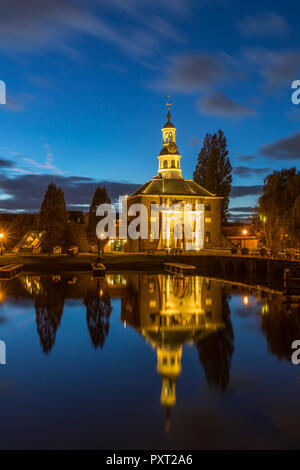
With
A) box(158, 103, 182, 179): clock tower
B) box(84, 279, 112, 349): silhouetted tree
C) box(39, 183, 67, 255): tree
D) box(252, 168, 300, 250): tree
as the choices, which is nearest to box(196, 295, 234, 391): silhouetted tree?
box(84, 279, 112, 349): silhouetted tree

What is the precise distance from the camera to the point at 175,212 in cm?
6284

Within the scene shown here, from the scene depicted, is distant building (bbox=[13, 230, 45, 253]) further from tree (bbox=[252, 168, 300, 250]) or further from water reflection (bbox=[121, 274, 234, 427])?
tree (bbox=[252, 168, 300, 250])

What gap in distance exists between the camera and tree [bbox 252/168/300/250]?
34.6 metres

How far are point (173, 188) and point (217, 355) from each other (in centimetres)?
5071

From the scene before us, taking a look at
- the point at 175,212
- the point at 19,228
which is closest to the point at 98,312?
the point at 175,212

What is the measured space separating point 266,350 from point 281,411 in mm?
5589

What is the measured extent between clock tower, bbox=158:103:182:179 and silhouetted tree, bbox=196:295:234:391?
48.8 metres

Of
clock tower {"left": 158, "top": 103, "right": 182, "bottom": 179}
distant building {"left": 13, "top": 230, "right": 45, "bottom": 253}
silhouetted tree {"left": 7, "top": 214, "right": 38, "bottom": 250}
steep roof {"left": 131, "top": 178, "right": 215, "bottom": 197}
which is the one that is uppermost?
clock tower {"left": 158, "top": 103, "right": 182, "bottom": 179}

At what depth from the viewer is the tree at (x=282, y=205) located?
34.6 metres

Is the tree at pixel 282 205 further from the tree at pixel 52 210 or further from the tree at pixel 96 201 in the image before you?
the tree at pixel 52 210

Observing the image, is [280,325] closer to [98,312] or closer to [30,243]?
[98,312]

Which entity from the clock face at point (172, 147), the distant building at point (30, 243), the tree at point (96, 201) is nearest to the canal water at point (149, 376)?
the tree at point (96, 201)

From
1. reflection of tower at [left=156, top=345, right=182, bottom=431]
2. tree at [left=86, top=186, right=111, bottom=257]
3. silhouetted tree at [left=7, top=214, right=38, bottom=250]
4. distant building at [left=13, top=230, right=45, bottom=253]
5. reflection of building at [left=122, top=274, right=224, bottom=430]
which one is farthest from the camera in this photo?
silhouetted tree at [left=7, top=214, right=38, bottom=250]
